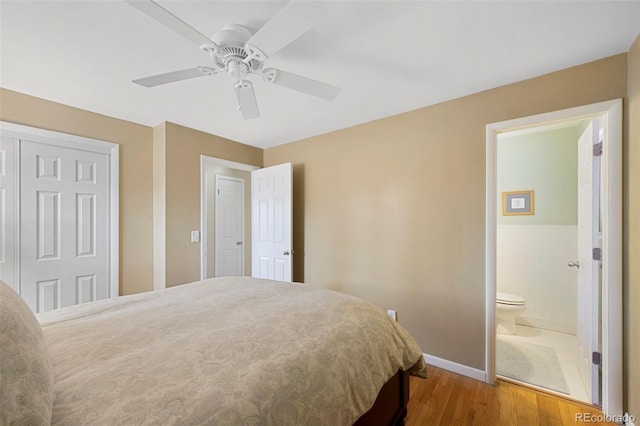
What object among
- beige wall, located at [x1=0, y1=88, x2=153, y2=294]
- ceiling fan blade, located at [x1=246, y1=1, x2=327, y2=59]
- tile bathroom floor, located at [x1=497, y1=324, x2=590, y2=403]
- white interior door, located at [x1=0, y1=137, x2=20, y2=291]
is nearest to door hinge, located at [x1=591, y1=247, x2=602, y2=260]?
tile bathroom floor, located at [x1=497, y1=324, x2=590, y2=403]

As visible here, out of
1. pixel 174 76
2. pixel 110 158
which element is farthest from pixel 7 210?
pixel 174 76

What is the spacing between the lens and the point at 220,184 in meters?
4.35

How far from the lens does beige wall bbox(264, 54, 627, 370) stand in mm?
2010

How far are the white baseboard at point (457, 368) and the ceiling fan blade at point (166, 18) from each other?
111 inches

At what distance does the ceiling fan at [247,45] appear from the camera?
1046 mm

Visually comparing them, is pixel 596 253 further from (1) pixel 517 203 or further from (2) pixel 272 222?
(2) pixel 272 222

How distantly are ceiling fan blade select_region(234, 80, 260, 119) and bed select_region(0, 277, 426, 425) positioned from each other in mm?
1214

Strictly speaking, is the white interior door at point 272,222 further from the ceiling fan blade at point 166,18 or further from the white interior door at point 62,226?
the ceiling fan blade at point 166,18

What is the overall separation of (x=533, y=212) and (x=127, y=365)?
4008 millimetres

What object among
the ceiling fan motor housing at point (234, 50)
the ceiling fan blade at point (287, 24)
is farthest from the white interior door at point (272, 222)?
the ceiling fan blade at point (287, 24)

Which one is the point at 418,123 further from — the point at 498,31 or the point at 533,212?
the point at 533,212

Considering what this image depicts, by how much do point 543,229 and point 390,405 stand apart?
2.98 metres

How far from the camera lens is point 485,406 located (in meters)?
1.83

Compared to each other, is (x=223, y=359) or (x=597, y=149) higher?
(x=597, y=149)
